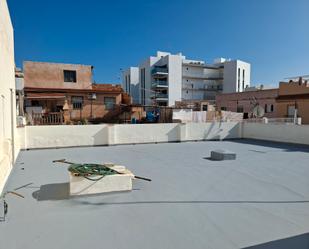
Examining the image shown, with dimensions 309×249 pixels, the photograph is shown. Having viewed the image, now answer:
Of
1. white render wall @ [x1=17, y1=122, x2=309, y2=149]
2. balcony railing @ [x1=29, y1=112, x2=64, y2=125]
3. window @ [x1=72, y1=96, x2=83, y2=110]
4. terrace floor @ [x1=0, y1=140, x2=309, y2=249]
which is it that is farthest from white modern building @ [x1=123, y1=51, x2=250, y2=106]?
terrace floor @ [x1=0, y1=140, x2=309, y2=249]

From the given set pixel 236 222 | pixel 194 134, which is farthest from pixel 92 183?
pixel 194 134

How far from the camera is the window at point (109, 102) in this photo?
1767 centimetres

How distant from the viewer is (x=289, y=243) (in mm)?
2410

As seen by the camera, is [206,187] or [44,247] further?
[206,187]

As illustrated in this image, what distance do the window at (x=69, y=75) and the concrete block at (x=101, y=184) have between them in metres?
15.8

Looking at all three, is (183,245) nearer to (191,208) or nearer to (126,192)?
(191,208)

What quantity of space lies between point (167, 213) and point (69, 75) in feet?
56.6

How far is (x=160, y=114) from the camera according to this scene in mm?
17219

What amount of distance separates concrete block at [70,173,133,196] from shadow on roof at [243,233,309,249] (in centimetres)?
244

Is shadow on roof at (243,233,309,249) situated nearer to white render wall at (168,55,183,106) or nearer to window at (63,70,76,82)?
window at (63,70,76,82)

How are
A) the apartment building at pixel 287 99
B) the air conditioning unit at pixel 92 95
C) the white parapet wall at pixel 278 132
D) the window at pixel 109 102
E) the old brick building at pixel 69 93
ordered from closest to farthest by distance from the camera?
the white parapet wall at pixel 278 132
the old brick building at pixel 69 93
the air conditioning unit at pixel 92 95
the apartment building at pixel 287 99
the window at pixel 109 102

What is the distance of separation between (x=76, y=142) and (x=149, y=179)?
249 inches

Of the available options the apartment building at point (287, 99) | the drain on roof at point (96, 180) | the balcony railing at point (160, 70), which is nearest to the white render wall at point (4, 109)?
the drain on roof at point (96, 180)

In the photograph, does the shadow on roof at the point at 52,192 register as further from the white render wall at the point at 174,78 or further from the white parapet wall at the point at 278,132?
the white render wall at the point at 174,78
